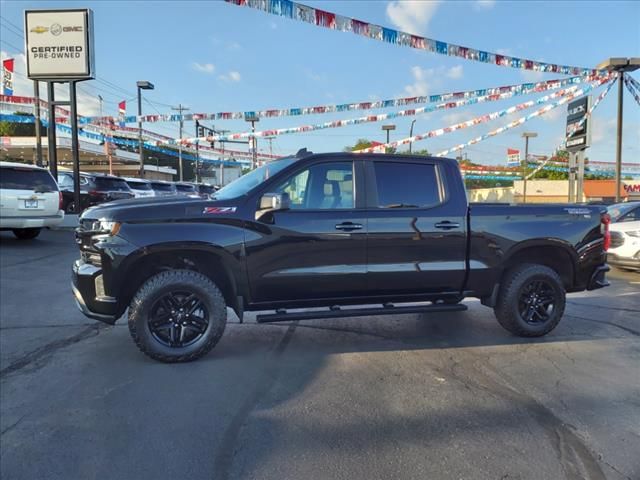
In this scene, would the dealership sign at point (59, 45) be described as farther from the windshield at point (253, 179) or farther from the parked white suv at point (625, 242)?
the parked white suv at point (625, 242)

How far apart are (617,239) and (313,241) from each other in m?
7.39

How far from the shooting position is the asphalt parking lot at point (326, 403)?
280cm

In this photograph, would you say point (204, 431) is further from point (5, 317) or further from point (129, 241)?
point (5, 317)

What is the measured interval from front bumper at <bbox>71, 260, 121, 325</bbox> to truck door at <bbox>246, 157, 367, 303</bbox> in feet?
4.14

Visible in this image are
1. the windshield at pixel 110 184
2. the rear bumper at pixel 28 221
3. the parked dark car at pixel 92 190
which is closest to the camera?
the rear bumper at pixel 28 221

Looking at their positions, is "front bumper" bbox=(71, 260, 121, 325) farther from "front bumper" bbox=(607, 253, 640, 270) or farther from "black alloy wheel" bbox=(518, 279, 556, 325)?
"front bumper" bbox=(607, 253, 640, 270)

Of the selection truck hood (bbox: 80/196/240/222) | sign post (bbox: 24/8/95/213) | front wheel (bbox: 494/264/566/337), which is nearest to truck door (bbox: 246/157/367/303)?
truck hood (bbox: 80/196/240/222)

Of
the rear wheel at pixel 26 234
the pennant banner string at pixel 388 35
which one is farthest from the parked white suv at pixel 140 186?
the pennant banner string at pixel 388 35

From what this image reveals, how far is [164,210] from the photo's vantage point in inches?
167

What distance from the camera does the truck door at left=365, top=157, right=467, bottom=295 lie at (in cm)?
467

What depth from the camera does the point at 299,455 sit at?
9.40ft

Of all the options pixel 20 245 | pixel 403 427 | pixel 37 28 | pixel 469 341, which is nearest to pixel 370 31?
pixel 469 341

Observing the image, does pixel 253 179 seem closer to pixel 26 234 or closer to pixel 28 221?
pixel 28 221

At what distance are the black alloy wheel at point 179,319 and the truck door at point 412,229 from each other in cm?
164
